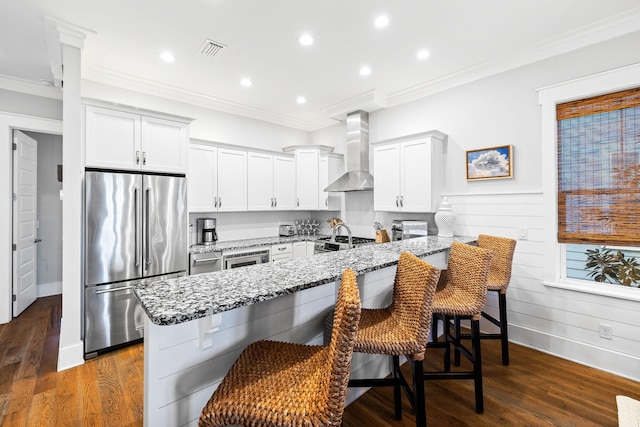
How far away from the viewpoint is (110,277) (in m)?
2.84

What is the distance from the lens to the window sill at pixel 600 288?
2.46 meters

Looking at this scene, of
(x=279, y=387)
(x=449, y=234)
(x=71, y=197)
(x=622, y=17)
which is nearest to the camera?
(x=279, y=387)

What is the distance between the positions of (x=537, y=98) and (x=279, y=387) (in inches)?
135

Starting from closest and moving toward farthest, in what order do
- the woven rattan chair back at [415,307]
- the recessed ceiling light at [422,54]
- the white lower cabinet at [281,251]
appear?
the woven rattan chair back at [415,307] → the recessed ceiling light at [422,54] → the white lower cabinet at [281,251]

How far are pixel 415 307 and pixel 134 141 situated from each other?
10.2 feet

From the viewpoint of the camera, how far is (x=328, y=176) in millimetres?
4820

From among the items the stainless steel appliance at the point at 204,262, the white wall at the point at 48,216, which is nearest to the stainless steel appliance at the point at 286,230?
the stainless steel appliance at the point at 204,262

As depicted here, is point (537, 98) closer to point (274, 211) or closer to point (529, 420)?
point (529, 420)

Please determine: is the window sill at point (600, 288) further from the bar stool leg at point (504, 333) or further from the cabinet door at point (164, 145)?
the cabinet door at point (164, 145)

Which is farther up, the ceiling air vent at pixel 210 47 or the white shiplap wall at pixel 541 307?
the ceiling air vent at pixel 210 47

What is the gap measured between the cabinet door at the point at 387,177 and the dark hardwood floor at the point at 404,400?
6.01 feet

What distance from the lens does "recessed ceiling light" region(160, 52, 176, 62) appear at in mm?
3004

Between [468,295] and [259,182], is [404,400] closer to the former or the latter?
[468,295]

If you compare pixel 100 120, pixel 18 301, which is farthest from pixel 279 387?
pixel 18 301
